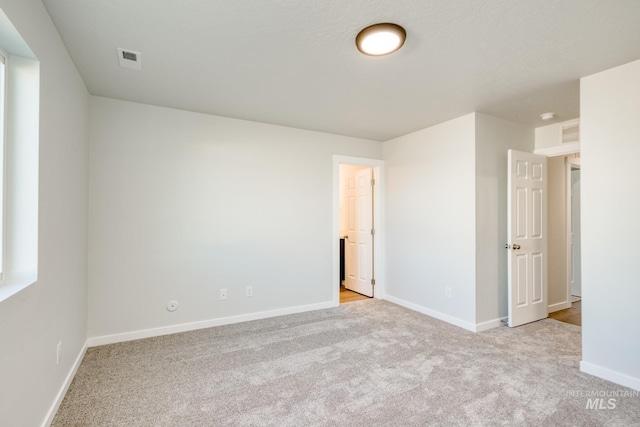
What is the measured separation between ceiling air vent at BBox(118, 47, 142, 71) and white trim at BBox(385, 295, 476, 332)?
3.91 m

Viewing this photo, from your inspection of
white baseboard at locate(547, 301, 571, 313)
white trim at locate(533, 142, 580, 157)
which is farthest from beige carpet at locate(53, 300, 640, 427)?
white trim at locate(533, 142, 580, 157)

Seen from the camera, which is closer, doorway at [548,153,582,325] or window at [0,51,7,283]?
window at [0,51,7,283]

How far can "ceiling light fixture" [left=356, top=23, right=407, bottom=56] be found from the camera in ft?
5.93

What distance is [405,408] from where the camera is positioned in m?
1.95

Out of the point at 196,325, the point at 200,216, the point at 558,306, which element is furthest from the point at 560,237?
the point at 196,325

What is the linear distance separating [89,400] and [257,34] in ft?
8.61

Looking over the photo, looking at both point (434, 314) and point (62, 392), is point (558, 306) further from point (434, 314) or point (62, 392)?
point (62, 392)

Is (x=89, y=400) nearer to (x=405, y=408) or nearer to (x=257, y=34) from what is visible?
(x=405, y=408)

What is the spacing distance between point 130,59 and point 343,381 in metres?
2.84

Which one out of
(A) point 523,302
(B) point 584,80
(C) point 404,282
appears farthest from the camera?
(C) point 404,282

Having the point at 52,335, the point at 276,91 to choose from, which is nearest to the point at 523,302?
the point at 276,91

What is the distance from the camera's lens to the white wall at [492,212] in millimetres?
3355

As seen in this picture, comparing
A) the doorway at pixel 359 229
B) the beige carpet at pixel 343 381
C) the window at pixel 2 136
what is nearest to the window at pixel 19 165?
the window at pixel 2 136

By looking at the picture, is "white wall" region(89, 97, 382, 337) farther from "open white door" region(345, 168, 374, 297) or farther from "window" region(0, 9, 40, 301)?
"window" region(0, 9, 40, 301)
